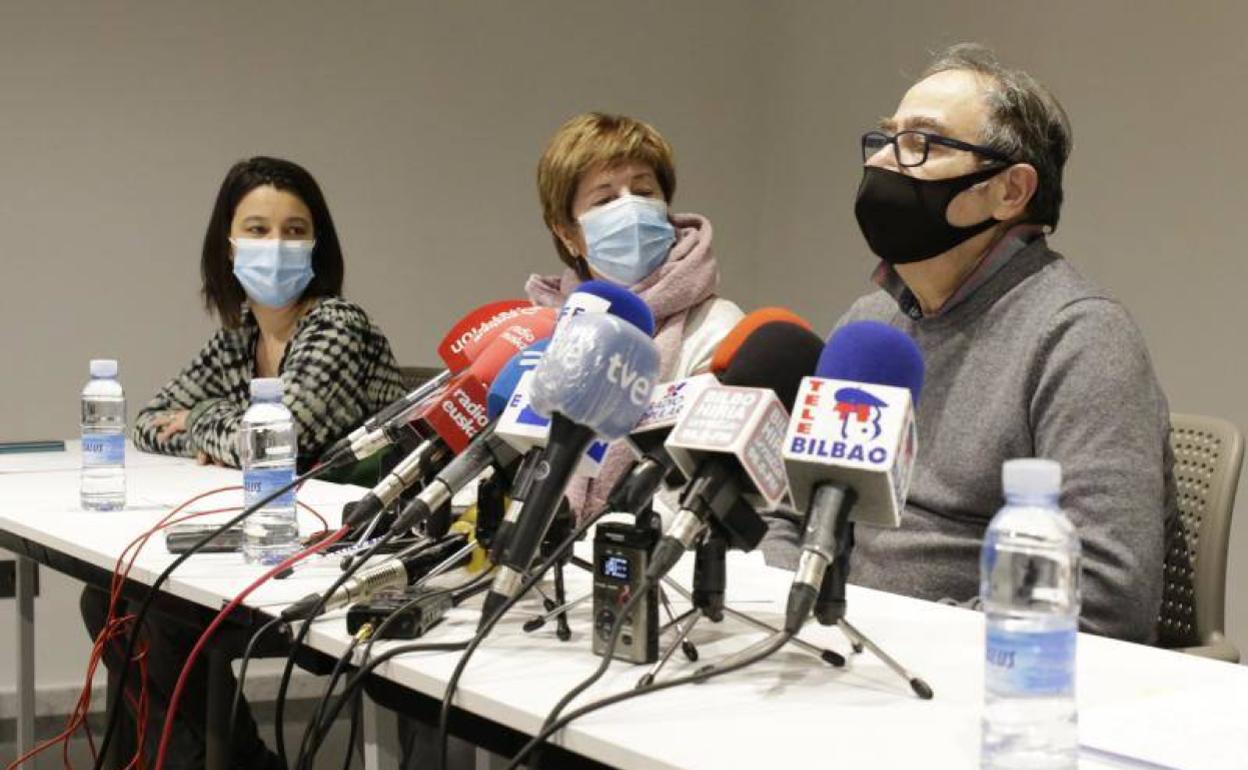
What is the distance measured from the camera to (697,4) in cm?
506

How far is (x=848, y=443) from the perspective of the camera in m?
1.23

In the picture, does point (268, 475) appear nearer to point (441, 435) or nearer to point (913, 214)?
point (441, 435)

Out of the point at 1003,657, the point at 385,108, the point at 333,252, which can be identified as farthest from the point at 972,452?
the point at 385,108

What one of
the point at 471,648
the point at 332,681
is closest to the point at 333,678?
the point at 332,681

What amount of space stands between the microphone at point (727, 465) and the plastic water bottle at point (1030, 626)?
27 cm

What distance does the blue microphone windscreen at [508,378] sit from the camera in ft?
5.12

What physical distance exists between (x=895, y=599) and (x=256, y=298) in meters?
2.08

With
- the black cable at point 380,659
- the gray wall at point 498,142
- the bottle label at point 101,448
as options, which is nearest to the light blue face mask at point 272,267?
the bottle label at point 101,448

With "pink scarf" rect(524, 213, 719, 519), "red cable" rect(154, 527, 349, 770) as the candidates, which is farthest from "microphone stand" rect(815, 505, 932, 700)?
"pink scarf" rect(524, 213, 719, 519)

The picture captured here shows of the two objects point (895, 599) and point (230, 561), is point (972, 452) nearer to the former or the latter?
point (895, 599)

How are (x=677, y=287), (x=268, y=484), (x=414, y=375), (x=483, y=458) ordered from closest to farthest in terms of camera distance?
(x=483, y=458) → (x=268, y=484) → (x=677, y=287) → (x=414, y=375)

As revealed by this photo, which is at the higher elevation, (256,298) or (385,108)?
(385,108)

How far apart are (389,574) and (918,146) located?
1.00 metres

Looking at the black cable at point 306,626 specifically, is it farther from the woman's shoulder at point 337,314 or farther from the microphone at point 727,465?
the woman's shoulder at point 337,314
